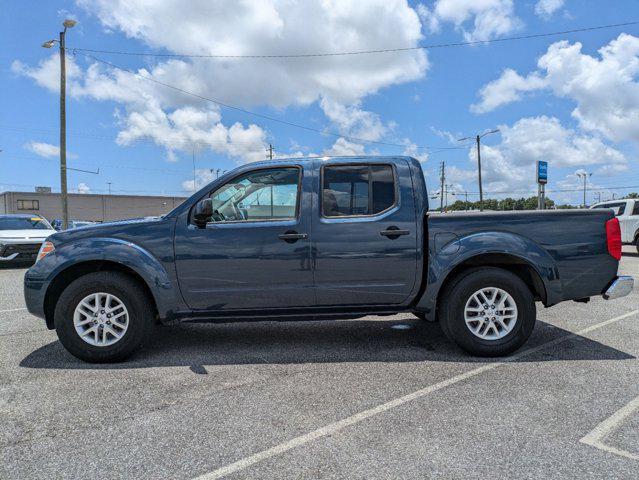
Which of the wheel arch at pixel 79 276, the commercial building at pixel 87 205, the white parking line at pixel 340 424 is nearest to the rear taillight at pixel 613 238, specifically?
the white parking line at pixel 340 424

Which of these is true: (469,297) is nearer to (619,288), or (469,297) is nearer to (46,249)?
(619,288)

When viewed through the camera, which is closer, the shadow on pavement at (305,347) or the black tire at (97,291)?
the black tire at (97,291)

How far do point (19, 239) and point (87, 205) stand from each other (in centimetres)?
5604

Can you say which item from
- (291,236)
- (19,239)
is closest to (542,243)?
(291,236)

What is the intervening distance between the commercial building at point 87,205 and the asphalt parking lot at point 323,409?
51.8 m

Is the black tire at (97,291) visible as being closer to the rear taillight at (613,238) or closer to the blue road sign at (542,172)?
the rear taillight at (613,238)

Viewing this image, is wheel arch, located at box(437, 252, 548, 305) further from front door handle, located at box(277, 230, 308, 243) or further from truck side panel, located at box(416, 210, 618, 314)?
front door handle, located at box(277, 230, 308, 243)

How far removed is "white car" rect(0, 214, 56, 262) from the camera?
39.1ft

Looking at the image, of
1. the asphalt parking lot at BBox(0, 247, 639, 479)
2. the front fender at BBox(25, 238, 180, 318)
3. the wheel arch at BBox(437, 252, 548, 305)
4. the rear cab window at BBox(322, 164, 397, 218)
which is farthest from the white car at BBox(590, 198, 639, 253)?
the front fender at BBox(25, 238, 180, 318)

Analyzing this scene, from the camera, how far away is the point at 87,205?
62438 millimetres

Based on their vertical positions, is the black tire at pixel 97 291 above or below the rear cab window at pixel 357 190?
below

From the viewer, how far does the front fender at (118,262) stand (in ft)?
13.5

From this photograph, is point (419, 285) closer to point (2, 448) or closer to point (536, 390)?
point (536, 390)

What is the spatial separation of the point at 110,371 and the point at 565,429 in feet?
11.8
